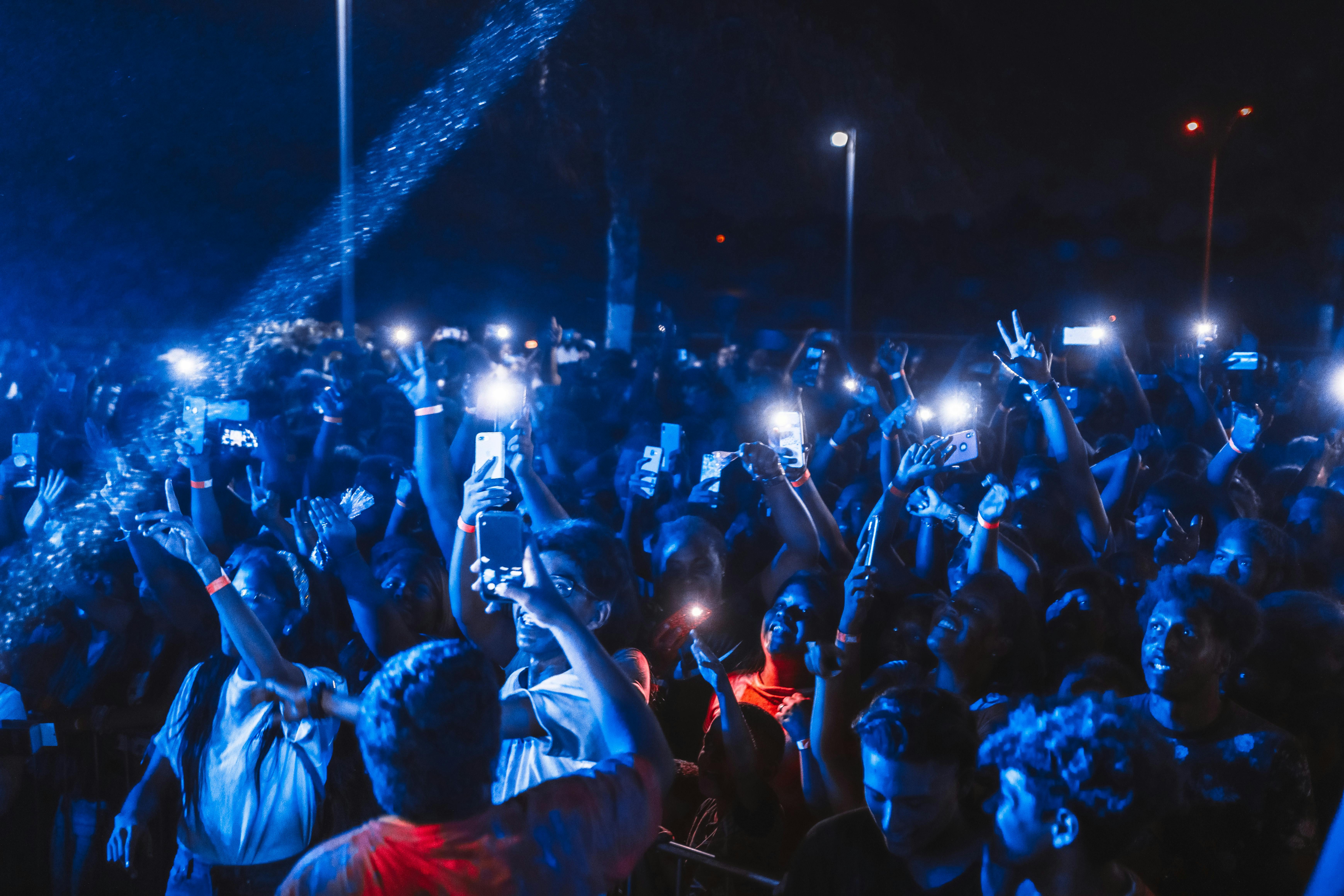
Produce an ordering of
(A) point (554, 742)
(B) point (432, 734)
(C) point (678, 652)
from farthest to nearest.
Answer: (C) point (678, 652) < (A) point (554, 742) < (B) point (432, 734)

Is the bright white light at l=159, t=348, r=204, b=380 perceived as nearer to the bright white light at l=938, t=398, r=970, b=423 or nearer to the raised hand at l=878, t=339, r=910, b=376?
the raised hand at l=878, t=339, r=910, b=376

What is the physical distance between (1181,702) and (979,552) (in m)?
1.01

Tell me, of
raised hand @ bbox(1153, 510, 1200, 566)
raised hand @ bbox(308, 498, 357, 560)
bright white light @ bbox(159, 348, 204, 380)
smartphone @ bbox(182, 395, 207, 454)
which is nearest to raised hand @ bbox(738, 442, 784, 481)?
raised hand @ bbox(308, 498, 357, 560)

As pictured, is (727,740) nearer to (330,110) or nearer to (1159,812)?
(1159,812)

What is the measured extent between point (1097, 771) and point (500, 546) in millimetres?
1362

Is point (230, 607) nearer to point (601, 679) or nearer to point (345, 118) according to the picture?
point (601, 679)

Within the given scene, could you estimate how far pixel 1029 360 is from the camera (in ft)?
14.0

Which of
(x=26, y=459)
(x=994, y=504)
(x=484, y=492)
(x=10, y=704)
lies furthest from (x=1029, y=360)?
(x=26, y=459)

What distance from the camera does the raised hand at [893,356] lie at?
609 cm

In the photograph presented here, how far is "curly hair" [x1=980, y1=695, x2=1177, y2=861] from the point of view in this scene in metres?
1.58

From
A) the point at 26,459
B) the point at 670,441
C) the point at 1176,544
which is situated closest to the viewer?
the point at 1176,544

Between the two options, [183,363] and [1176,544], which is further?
[183,363]

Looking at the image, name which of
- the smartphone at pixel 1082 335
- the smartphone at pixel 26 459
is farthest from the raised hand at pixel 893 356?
the smartphone at pixel 26 459

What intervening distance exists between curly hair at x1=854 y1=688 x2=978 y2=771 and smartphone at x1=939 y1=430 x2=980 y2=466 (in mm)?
1715
